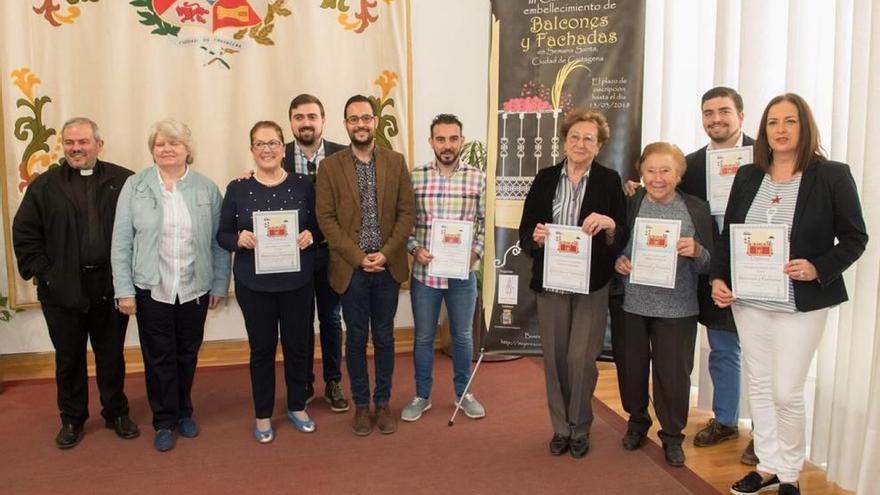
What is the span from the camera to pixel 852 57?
2742 mm

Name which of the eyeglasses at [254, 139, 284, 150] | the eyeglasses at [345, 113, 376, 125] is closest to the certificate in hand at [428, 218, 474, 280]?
the eyeglasses at [345, 113, 376, 125]

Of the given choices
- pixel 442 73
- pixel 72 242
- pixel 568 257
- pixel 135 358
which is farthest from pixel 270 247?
pixel 442 73

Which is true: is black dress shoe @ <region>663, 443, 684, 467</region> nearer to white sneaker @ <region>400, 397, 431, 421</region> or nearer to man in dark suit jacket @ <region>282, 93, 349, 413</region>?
white sneaker @ <region>400, 397, 431, 421</region>

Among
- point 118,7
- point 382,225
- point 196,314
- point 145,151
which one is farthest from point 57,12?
point 382,225

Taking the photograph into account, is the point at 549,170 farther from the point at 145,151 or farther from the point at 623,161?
→ the point at 145,151

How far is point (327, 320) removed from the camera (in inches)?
150

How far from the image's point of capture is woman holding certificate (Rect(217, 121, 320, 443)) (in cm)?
312

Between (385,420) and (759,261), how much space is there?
1.95 metres

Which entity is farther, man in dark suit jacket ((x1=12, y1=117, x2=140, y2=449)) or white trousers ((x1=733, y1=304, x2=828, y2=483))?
man in dark suit jacket ((x1=12, y1=117, x2=140, y2=449))

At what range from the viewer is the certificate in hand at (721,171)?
3.02m

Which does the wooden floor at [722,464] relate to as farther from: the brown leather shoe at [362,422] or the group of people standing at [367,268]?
the brown leather shoe at [362,422]

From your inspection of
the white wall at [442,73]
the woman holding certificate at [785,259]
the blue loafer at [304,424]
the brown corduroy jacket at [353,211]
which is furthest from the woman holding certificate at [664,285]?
the white wall at [442,73]

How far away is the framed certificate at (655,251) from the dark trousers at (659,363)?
0.76 feet

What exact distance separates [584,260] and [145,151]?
3166 millimetres
